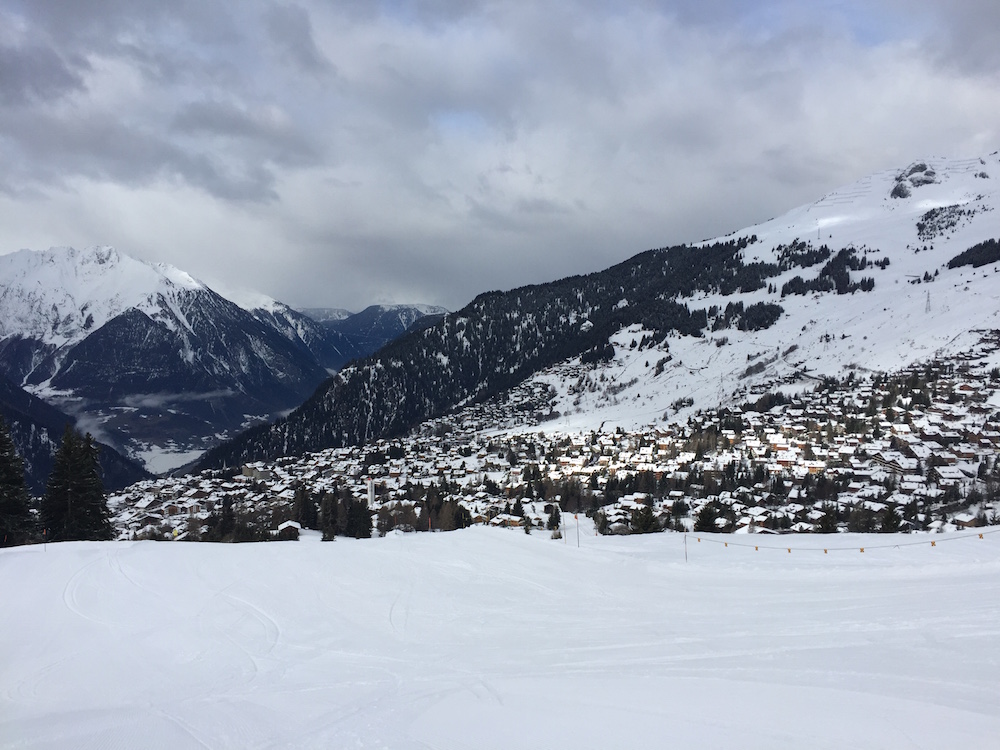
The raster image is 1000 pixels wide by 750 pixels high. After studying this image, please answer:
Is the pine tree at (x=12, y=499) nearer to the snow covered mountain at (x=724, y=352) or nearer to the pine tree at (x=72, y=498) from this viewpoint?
the pine tree at (x=72, y=498)

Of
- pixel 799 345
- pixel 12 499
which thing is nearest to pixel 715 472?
pixel 12 499

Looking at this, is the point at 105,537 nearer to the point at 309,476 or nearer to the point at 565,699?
A: the point at 565,699

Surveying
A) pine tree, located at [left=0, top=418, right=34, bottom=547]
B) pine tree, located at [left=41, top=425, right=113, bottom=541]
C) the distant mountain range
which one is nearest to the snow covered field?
pine tree, located at [left=0, top=418, right=34, bottom=547]

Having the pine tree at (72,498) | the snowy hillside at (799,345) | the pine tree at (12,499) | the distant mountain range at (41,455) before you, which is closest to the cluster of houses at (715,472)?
the snowy hillside at (799,345)

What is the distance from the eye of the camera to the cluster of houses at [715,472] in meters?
51.7

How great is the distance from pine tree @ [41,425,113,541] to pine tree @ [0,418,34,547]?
3.93 ft

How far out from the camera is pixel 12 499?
2633 centimetres

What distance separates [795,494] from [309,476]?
70919mm

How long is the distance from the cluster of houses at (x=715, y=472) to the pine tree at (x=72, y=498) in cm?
1596

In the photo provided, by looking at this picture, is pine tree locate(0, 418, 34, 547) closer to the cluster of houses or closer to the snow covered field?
the snow covered field

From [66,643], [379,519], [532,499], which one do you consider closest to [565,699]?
[66,643]

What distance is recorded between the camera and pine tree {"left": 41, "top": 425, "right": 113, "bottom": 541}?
28.3 meters

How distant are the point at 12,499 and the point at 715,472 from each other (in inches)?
2689

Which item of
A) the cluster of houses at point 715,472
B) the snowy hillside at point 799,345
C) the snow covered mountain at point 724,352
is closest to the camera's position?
the cluster of houses at point 715,472
